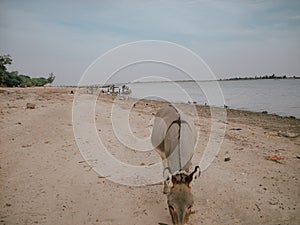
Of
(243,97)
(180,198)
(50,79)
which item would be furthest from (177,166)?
(50,79)

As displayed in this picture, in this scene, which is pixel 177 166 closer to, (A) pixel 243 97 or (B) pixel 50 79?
(A) pixel 243 97

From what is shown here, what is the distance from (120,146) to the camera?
9.99 m

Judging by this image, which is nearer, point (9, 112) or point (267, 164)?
point (267, 164)

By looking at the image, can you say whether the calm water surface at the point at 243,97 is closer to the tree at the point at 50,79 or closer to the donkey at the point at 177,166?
the donkey at the point at 177,166

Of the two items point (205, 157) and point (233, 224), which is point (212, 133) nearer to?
point (205, 157)

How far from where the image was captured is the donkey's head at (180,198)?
3768 millimetres

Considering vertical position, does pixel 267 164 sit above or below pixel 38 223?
above

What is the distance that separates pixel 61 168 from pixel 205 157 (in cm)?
473

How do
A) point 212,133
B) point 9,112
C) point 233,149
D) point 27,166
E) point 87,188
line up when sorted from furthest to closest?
1. point 9,112
2. point 212,133
3. point 233,149
4. point 27,166
5. point 87,188

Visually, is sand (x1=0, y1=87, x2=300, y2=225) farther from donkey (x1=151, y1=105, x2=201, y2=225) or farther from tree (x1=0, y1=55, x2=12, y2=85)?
tree (x1=0, y1=55, x2=12, y2=85)

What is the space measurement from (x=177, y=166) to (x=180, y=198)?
1.00 m

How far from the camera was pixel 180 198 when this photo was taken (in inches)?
152

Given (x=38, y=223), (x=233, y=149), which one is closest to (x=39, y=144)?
Result: (x=38, y=223)

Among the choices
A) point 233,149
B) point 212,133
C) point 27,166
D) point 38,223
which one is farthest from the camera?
point 212,133
